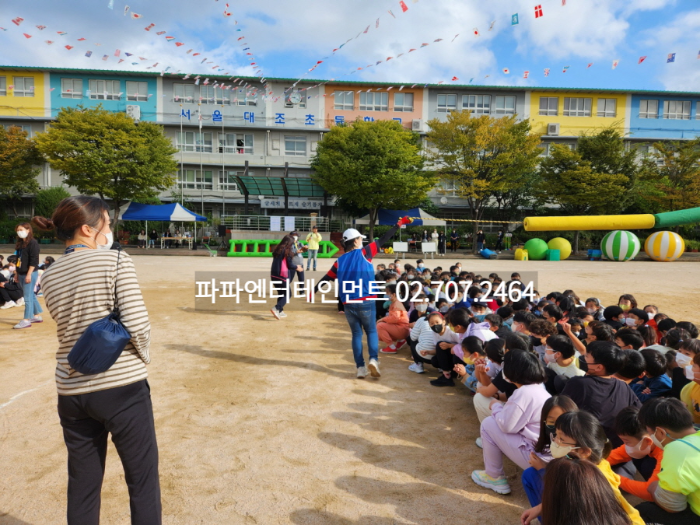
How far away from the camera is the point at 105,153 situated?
26.2m

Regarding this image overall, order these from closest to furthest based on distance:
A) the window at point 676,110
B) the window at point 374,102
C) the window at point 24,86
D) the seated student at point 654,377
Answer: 1. the seated student at point 654,377
2. the window at point 24,86
3. the window at point 374,102
4. the window at point 676,110

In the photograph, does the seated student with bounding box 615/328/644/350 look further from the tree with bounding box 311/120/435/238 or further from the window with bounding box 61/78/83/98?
the window with bounding box 61/78/83/98

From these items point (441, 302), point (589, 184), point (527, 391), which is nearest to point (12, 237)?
point (441, 302)

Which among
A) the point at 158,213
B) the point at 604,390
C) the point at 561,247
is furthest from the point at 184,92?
the point at 604,390

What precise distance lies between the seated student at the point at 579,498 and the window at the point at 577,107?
41.2 meters

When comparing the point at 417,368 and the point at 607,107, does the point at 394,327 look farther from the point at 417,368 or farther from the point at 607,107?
the point at 607,107

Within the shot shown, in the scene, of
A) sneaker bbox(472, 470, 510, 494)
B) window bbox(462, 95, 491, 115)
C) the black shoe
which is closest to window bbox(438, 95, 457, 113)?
window bbox(462, 95, 491, 115)

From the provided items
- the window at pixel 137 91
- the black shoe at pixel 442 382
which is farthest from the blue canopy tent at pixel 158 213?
the black shoe at pixel 442 382

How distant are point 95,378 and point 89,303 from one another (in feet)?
1.10

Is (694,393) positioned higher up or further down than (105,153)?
further down

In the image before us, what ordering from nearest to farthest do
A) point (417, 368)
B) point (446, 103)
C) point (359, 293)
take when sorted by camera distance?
1. point (359, 293)
2. point (417, 368)
3. point (446, 103)

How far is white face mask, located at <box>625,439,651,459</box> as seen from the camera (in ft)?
8.75

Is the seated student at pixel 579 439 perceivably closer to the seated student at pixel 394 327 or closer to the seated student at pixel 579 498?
the seated student at pixel 579 498

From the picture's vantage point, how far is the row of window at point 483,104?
1439 inches
